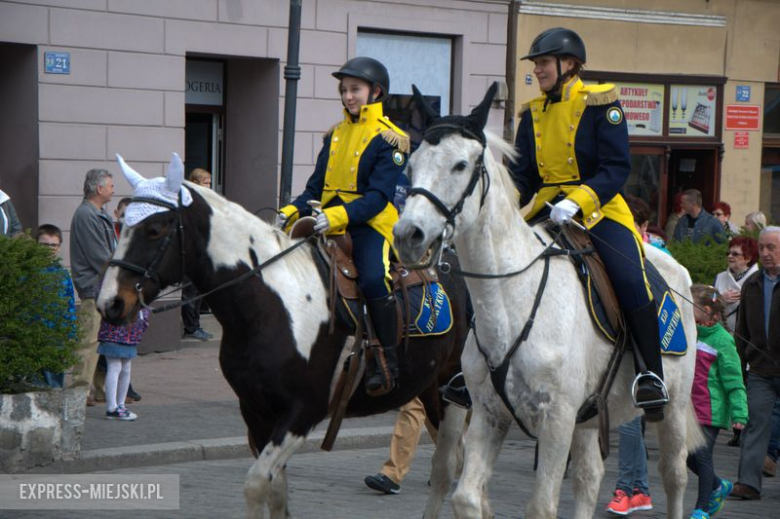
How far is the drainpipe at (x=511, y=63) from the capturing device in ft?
63.5

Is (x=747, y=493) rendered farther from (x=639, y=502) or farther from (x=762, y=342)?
(x=762, y=342)

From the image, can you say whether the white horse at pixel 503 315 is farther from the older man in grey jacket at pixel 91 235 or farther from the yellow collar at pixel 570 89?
the older man in grey jacket at pixel 91 235

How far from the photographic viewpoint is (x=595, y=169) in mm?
7289

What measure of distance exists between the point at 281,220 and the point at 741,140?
49.3 feet

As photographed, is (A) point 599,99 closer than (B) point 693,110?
Yes

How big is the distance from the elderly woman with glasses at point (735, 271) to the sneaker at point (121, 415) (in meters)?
5.61

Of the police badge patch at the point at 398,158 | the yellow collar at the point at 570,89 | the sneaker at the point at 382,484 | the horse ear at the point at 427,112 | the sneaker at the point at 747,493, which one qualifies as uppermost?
the yellow collar at the point at 570,89

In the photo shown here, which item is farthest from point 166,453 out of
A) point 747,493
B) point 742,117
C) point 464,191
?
point 742,117

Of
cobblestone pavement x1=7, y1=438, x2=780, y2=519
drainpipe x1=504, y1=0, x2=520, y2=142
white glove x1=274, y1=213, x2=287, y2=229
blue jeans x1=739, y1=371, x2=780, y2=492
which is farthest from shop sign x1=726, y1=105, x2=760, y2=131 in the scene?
white glove x1=274, y1=213, x2=287, y2=229

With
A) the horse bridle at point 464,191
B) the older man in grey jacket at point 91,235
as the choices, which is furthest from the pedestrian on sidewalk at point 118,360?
the horse bridle at point 464,191

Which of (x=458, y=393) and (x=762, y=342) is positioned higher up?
(x=458, y=393)

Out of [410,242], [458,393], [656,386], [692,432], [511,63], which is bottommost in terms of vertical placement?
[692,432]

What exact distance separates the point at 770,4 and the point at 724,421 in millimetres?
13749

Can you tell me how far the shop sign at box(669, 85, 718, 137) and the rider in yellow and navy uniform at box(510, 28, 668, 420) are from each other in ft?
46.5
